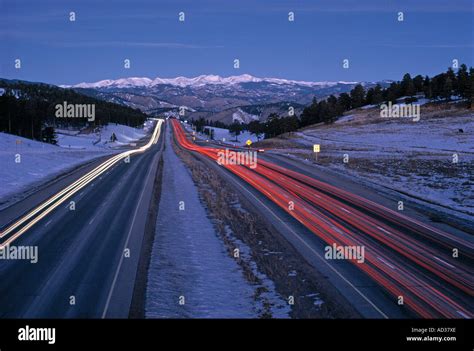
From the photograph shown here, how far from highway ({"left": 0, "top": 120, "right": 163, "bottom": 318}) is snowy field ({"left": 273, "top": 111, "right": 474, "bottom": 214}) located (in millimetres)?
18508

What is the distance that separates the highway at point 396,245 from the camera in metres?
12.0

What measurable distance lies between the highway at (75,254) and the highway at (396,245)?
7393mm

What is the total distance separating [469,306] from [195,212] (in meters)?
16.2

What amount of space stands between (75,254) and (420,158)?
45799mm

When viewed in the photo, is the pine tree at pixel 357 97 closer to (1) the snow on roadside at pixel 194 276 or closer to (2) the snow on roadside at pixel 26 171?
(2) the snow on roadside at pixel 26 171

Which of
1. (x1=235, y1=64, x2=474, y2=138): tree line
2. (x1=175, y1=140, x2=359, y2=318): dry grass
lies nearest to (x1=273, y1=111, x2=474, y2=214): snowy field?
(x1=175, y1=140, x2=359, y2=318): dry grass

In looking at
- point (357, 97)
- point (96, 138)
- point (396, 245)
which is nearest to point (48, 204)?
point (396, 245)

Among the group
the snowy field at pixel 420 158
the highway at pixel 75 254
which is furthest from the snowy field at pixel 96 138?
the highway at pixel 75 254

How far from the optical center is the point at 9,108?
104m

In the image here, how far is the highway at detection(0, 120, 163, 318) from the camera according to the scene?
11.2 m
